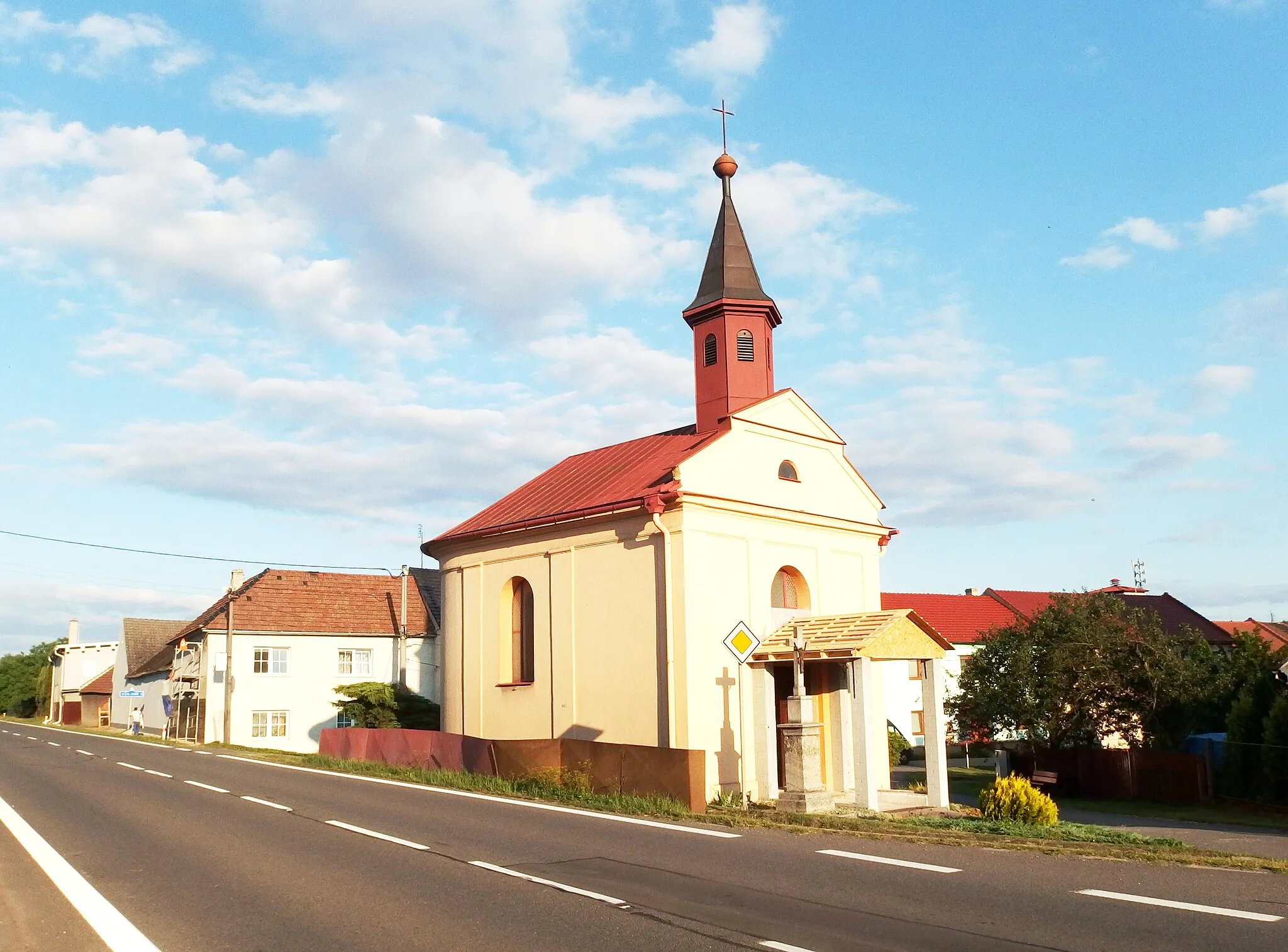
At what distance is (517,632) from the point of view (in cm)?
2295

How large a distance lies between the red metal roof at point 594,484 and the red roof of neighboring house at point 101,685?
59.2 metres

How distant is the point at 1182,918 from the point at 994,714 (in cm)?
1855

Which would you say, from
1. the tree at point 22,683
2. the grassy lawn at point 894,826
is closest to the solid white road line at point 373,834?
the grassy lawn at point 894,826

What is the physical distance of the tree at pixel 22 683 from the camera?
100125 mm

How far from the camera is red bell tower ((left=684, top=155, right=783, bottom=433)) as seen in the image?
2302cm

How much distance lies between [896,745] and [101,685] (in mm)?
63469

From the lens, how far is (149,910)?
8.90 m

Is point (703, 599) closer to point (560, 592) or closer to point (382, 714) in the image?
point (560, 592)

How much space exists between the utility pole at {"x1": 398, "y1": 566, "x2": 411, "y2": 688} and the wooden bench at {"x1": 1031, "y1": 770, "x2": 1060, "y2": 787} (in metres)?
28.2

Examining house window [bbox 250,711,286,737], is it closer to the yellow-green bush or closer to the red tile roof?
the red tile roof

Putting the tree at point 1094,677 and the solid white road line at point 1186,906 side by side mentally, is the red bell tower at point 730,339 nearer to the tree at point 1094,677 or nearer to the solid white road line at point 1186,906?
the tree at point 1094,677

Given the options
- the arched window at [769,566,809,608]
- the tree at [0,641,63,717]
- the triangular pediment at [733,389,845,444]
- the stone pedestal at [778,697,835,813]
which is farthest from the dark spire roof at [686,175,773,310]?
the tree at [0,641,63,717]

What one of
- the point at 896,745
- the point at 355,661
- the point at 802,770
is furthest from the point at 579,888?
the point at 355,661

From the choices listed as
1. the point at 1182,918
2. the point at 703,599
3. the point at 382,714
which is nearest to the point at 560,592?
the point at 703,599
